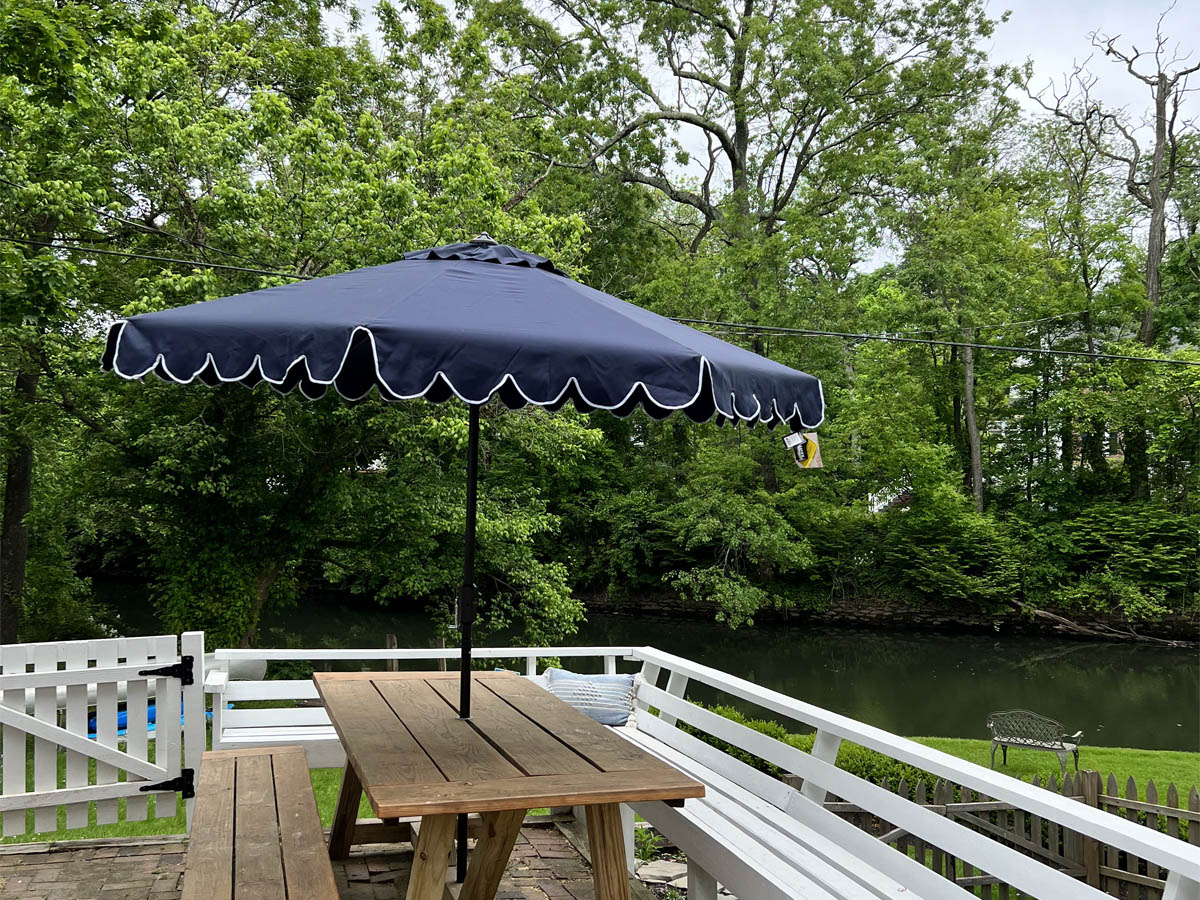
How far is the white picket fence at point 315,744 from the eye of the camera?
2605mm

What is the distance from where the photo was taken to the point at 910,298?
20.0 metres

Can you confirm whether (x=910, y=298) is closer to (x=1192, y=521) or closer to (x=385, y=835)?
(x=1192, y=521)

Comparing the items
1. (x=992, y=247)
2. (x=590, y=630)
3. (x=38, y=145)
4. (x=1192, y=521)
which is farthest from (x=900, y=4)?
(x=38, y=145)

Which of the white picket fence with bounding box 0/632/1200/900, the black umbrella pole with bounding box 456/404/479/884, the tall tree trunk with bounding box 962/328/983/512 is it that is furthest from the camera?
the tall tree trunk with bounding box 962/328/983/512

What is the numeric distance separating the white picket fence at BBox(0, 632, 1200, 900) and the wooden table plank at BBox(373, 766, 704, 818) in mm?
357

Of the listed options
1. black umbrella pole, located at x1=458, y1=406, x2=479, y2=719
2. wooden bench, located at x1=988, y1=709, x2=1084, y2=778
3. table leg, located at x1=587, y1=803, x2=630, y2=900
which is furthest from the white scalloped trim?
wooden bench, located at x1=988, y1=709, x2=1084, y2=778

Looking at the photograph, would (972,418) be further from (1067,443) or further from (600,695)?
(600,695)

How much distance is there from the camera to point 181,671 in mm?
4418

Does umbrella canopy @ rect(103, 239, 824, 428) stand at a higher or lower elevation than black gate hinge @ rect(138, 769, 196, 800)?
higher

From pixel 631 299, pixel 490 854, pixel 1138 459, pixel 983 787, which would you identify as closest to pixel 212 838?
pixel 490 854

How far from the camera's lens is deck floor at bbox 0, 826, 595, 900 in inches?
136

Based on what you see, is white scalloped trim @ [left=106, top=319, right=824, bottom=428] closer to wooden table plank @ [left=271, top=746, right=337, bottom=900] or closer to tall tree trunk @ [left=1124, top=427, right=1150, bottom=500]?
wooden table plank @ [left=271, top=746, right=337, bottom=900]

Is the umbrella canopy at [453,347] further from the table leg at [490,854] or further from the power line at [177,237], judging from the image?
the power line at [177,237]

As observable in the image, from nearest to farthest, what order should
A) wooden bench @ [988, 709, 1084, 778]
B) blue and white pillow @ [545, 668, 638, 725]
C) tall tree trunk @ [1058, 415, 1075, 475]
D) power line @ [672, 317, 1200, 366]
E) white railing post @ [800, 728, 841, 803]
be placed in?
white railing post @ [800, 728, 841, 803] → blue and white pillow @ [545, 668, 638, 725] → wooden bench @ [988, 709, 1084, 778] → power line @ [672, 317, 1200, 366] → tall tree trunk @ [1058, 415, 1075, 475]
